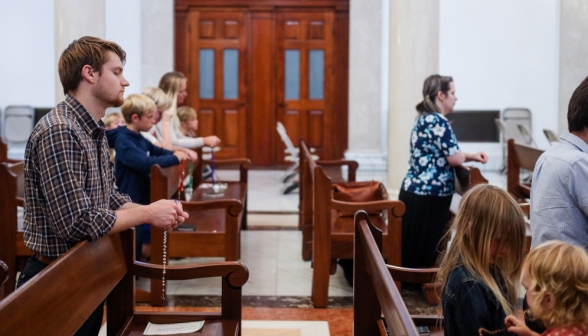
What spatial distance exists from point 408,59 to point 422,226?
2.27 metres

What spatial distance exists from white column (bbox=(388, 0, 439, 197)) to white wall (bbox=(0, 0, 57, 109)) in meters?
8.42

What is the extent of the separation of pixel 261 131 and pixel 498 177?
14.1 ft

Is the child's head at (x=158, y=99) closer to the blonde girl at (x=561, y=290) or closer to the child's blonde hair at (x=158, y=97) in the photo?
the child's blonde hair at (x=158, y=97)

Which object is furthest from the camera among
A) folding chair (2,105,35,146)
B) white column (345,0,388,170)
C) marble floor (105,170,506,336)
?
folding chair (2,105,35,146)

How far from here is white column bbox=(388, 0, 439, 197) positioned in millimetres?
7363

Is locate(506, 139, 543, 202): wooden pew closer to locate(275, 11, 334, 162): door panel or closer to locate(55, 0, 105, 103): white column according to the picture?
locate(55, 0, 105, 103): white column

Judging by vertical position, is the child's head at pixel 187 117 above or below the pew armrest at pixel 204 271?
above

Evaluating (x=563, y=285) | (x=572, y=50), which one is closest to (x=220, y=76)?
(x=572, y=50)

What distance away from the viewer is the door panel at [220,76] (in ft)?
47.1

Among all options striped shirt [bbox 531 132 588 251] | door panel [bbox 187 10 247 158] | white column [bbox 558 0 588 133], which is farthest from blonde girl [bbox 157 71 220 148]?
door panel [bbox 187 10 247 158]

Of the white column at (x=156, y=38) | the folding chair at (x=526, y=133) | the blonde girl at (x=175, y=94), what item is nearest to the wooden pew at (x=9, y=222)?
the blonde girl at (x=175, y=94)

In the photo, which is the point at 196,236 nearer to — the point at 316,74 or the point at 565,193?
the point at 565,193

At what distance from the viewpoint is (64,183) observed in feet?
9.20

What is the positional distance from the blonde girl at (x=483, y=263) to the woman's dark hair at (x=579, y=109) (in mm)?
459
